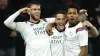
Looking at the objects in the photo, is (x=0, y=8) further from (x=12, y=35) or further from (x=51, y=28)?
(x=51, y=28)

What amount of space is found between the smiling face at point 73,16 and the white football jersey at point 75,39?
108 millimetres

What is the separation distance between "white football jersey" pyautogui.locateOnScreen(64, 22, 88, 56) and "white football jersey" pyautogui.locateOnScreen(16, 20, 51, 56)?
434mm

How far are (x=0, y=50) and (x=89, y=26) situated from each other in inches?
96.1

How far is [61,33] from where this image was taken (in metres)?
11.5

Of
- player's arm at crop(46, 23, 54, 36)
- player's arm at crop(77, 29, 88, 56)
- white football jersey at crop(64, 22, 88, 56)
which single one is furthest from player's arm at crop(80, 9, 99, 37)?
A: player's arm at crop(46, 23, 54, 36)

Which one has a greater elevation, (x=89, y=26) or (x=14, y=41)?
(x=89, y=26)

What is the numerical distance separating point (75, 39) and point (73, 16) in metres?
0.46

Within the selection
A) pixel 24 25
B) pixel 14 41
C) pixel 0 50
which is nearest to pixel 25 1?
pixel 14 41

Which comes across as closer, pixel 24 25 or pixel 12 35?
pixel 24 25

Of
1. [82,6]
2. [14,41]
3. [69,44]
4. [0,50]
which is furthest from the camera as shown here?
[82,6]

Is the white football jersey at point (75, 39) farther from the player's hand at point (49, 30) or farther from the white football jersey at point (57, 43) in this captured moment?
the player's hand at point (49, 30)

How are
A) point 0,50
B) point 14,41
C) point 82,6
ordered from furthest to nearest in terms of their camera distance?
1. point 82,6
2. point 14,41
3. point 0,50

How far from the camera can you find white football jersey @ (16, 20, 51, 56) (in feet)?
37.8

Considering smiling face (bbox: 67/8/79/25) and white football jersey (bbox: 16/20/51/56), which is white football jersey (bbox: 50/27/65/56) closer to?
white football jersey (bbox: 16/20/51/56)
